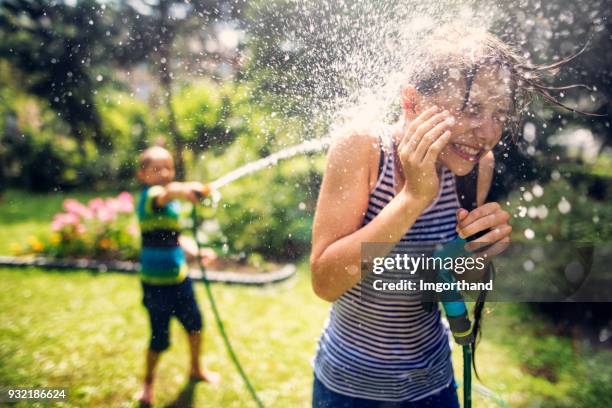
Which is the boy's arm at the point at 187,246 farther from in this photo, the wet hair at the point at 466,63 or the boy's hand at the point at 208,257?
the wet hair at the point at 466,63

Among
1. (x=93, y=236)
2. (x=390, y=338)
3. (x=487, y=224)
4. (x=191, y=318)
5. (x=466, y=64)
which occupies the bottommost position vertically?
(x=191, y=318)

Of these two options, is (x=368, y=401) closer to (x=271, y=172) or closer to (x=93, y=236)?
(x=271, y=172)

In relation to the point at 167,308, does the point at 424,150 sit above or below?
above

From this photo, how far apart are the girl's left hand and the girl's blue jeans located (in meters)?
0.51

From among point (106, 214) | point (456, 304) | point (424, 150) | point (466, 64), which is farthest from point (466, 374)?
point (106, 214)

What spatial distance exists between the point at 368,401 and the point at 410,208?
602 mm

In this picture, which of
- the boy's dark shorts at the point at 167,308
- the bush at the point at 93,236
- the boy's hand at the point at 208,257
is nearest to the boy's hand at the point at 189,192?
the boy's dark shorts at the point at 167,308

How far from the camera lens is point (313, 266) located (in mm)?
1014

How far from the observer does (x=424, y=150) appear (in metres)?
0.83

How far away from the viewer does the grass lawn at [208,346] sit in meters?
2.47

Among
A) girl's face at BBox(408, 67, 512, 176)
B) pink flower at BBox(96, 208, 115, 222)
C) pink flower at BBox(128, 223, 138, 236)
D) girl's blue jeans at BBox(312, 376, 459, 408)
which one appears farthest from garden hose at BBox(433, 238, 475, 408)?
pink flower at BBox(96, 208, 115, 222)

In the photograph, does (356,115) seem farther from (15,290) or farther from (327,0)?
(15,290)

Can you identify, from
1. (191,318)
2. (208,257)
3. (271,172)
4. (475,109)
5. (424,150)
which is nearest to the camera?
(424,150)

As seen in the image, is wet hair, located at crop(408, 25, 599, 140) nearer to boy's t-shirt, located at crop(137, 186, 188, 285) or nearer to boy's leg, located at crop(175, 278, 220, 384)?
boy's t-shirt, located at crop(137, 186, 188, 285)
